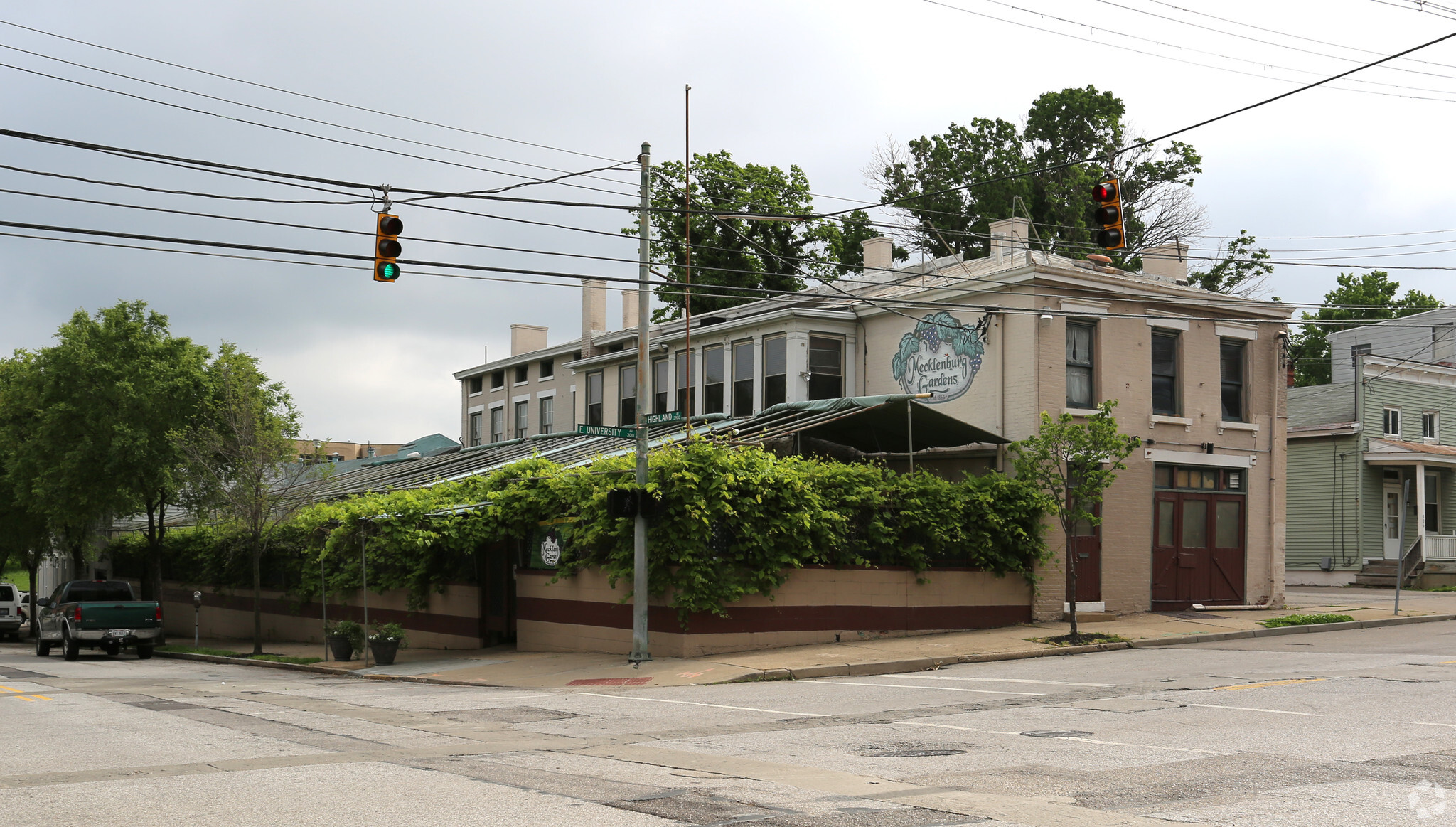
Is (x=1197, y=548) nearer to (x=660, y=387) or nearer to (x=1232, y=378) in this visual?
(x=1232, y=378)

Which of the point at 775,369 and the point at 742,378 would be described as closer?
the point at 775,369

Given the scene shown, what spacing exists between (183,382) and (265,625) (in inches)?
301

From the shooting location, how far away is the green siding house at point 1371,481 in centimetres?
3722

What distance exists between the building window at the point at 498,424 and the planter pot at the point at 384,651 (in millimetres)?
21684

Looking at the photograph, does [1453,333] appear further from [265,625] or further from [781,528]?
[265,625]

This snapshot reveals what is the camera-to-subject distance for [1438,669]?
16359 millimetres

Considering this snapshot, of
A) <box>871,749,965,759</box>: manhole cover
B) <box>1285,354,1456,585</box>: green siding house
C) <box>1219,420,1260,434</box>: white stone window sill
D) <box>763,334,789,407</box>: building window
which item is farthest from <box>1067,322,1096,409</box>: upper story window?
<box>1285,354,1456,585</box>: green siding house

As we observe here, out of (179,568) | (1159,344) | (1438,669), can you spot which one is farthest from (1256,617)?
(179,568)

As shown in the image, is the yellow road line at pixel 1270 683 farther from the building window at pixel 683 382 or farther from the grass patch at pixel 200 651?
the grass patch at pixel 200 651

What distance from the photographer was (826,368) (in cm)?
2997

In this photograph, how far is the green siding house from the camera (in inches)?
1465

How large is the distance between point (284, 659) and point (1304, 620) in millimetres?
20516

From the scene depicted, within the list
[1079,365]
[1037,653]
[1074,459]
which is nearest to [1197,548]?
[1079,365]

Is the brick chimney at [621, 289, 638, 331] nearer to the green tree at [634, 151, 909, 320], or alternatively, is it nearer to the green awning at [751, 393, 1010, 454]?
the green tree at [634, 151, 909, 320]
